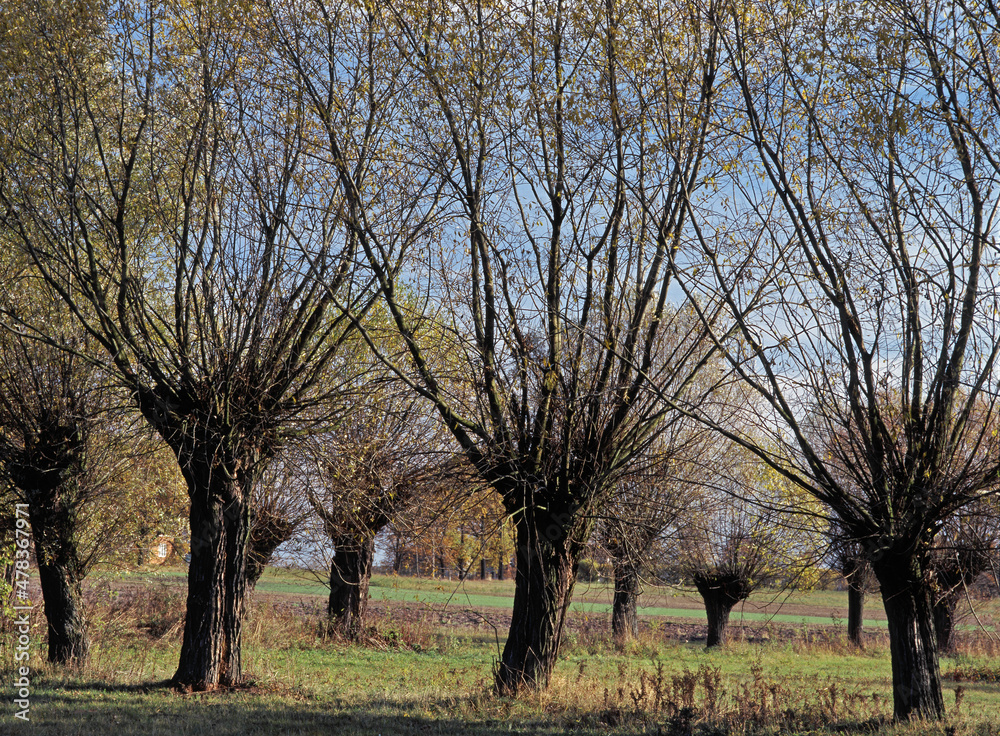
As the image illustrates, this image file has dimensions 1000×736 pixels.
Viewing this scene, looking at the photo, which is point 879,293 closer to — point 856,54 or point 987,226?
point 987,226

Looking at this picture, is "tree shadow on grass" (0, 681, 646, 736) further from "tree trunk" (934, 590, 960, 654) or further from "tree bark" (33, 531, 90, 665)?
"tree trunk" (934, 590, 960, 654)

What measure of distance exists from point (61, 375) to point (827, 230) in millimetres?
10208

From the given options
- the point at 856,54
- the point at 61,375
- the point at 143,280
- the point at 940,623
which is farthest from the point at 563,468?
the point at 940,623

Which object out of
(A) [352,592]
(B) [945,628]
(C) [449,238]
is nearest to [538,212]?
(C) [449,238]

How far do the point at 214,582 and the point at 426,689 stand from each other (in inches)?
130

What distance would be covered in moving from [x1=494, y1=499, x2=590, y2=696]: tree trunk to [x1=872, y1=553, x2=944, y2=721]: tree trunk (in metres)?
3.28

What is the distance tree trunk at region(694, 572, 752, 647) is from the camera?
21.0 m

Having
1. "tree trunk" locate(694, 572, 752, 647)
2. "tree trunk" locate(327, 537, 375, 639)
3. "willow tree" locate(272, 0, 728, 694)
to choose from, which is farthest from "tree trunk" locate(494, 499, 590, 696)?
"tree trunk" locate(694, 572, 752, 647)

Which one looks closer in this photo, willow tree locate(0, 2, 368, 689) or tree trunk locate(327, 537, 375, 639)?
willow tree locate(0, 2, 368, 689)

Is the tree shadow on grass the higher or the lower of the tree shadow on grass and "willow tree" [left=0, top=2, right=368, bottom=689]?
the lower

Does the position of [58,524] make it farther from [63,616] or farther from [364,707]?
[364,707]

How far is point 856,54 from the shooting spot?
24.8 ft

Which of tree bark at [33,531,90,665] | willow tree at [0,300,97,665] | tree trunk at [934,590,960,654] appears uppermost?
willow tree at [0,300,97,665]

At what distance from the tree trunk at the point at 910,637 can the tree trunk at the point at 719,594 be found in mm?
13306
